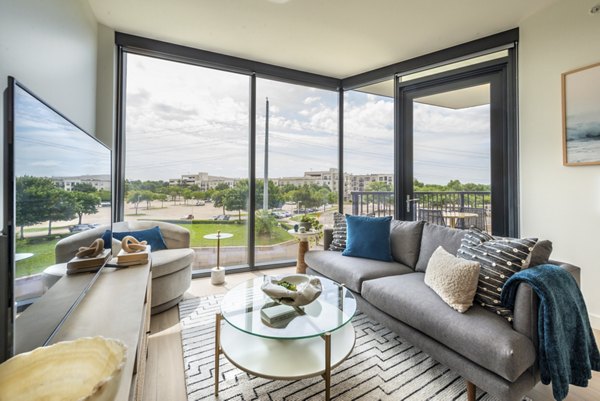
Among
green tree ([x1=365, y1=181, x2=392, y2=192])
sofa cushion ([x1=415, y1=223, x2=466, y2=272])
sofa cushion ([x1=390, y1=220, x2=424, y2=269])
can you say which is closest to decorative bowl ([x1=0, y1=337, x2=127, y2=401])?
sofa cushion ([x1=415, y1=223, x2=466, y2=272])

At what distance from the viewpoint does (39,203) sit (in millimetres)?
906

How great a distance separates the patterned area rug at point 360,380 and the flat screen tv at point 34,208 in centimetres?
90

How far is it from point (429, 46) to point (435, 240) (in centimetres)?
226

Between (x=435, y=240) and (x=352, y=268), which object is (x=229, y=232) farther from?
(x=435, y=240)

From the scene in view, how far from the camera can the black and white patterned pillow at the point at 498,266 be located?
5.17 feet

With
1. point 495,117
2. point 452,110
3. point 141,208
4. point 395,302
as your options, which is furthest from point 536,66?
point 141,208

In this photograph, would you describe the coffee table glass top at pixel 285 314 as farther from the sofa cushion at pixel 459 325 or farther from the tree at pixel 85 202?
the tree at pixel 85 202

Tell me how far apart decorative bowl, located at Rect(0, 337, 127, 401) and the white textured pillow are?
1663 millimetres

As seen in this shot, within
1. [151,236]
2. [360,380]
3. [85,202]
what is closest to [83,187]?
[85,202]

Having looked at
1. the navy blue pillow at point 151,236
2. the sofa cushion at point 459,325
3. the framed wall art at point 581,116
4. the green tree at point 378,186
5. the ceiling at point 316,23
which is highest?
the ceiling at point 316,23

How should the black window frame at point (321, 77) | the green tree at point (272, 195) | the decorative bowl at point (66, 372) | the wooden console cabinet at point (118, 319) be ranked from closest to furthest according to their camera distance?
the decorative bowl at point (66, 372), the wooden console cabinet at point (118, 319), the black window frame at point (321, 77), the green tree at point (272, 195)

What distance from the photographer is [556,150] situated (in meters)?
2.49

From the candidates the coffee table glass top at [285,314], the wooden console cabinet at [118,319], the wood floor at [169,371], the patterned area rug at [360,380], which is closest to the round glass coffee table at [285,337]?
the coffee table glass top at [285,314]

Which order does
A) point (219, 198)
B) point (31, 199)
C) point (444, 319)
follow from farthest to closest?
1. point (219, 198)
2. point (444, 319)
3. point (31, 199)
